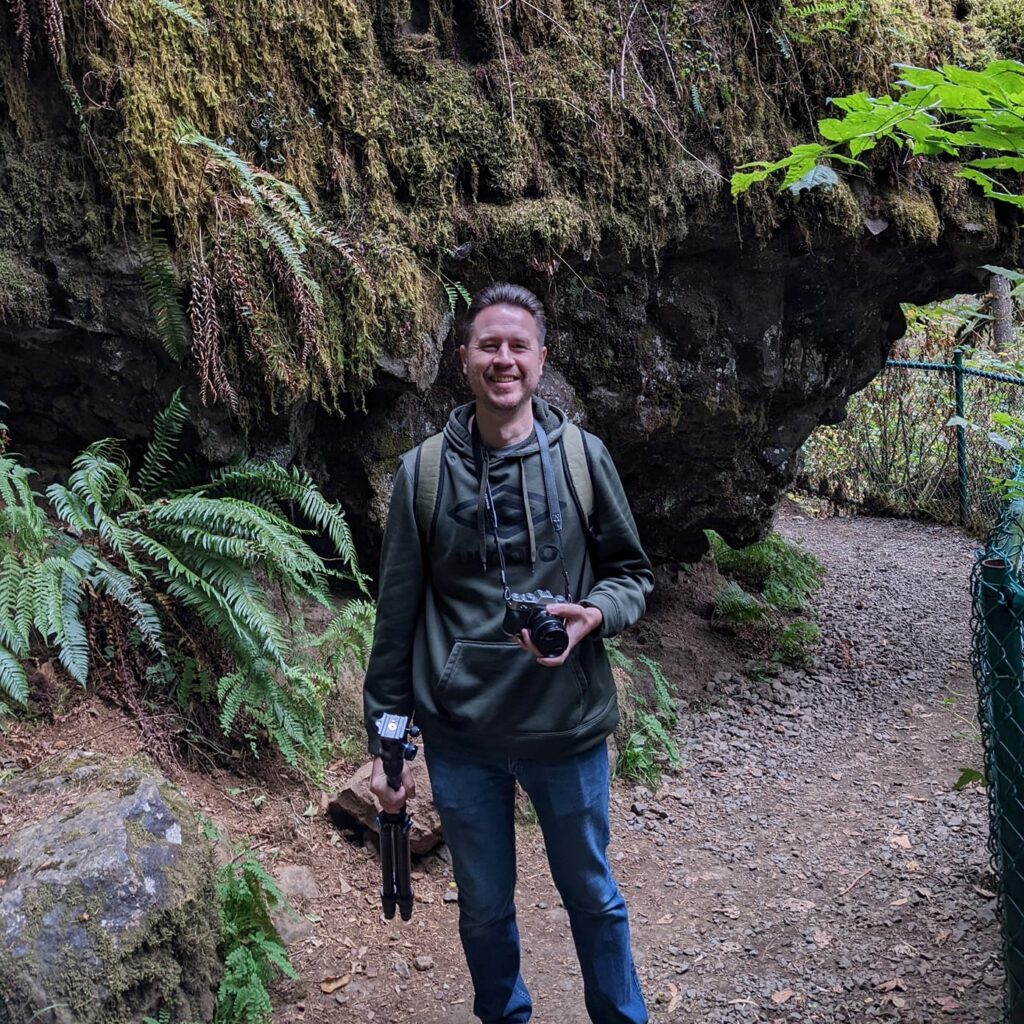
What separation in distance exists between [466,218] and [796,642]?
4470 mm

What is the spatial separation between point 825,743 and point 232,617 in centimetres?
402

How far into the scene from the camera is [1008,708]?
103 inches

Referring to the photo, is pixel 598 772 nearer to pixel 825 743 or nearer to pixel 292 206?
pixel 292 206

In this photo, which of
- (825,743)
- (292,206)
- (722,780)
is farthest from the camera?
(825,743)

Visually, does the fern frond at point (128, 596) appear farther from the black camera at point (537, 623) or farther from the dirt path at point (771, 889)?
the black camera at point (537, 623)

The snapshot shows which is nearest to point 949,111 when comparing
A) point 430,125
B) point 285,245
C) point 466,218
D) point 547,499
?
point 547,499

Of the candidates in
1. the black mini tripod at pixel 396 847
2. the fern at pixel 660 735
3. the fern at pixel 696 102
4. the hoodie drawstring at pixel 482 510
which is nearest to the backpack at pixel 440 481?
the hoodie drawstring at pixel 482 510

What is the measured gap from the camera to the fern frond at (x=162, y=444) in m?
4.18

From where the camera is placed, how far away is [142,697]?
3959mm

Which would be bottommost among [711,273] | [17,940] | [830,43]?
[17,940]

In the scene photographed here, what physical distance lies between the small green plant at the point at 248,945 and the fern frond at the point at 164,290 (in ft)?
7.42

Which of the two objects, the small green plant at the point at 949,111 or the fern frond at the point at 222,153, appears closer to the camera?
the small green plant at the point at 949,111

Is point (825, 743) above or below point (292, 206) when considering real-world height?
below

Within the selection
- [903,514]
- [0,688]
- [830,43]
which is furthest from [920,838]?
[903,514]
